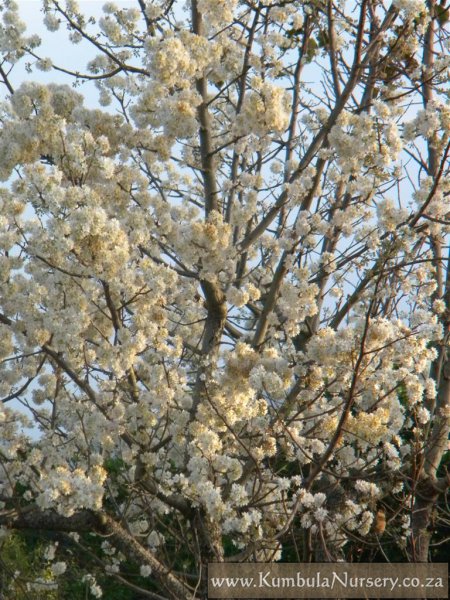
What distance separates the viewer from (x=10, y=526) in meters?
4.89

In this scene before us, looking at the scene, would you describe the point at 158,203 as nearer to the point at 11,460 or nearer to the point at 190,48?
the point at 190,48

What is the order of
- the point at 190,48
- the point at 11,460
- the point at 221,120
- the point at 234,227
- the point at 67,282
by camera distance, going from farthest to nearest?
the point at 221,120
the point at 234,227
the point at 11,460
the point at 190,48
the point at 67,282

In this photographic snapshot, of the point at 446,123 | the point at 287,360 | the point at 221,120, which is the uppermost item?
the point at 221,120

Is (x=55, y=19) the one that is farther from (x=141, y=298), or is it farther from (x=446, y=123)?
(x=446, y=123)

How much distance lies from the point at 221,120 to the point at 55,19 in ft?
6.74

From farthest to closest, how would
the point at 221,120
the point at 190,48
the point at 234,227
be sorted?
1. the point at 221,120
2. the point at 234,227
3. the point at 190,48

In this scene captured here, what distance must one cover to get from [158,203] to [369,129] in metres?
1.40

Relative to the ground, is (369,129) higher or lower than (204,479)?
higher

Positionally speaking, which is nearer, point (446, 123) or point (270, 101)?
point (270, 101)

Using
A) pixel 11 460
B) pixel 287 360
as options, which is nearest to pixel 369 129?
pixel 287 360

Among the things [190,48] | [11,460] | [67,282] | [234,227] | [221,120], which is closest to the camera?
[67,282]

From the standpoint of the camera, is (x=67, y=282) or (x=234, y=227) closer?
(x=67, y=282)

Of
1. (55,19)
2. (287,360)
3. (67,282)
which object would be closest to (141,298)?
(67,282)

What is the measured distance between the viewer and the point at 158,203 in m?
5.04
